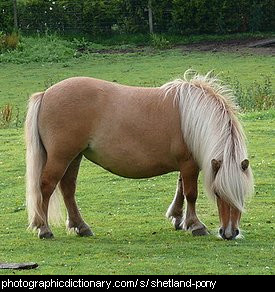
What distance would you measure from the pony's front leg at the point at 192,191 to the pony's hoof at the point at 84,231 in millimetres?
925

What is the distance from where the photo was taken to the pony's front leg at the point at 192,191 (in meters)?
8.16

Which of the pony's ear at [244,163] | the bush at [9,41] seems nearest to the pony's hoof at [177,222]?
the pony's ear at [244,163]

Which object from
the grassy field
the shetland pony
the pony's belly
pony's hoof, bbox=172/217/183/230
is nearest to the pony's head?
the grassy field

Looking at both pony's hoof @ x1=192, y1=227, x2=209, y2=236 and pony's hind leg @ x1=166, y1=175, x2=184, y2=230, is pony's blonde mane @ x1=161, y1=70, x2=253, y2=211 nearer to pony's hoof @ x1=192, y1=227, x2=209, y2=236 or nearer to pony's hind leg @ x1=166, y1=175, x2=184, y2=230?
pony's hoof @ x1=192, y1=227, x2=209, y2=236

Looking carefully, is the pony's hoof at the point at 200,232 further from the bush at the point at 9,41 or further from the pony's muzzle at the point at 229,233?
the bush at the point at 9,41

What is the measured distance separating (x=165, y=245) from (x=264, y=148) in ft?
17.0

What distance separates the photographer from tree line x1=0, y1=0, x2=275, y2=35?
2977 centimetres

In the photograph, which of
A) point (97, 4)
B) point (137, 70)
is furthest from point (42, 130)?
point (97, 4)

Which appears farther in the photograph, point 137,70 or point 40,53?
point 40,53

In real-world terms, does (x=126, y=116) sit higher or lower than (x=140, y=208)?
higher

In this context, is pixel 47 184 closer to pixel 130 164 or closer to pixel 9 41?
pixel 130 164
